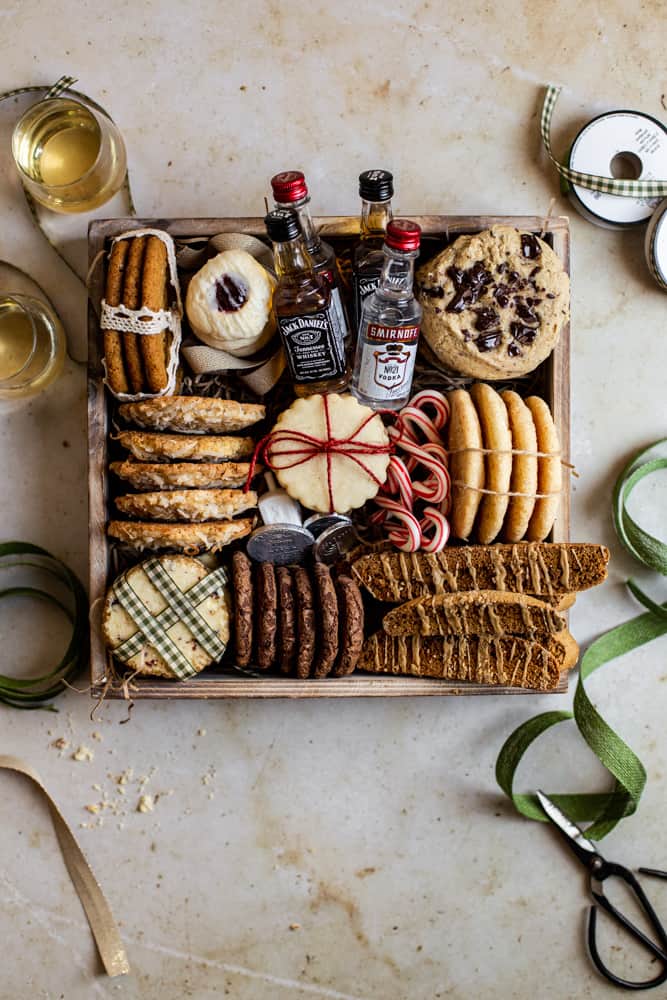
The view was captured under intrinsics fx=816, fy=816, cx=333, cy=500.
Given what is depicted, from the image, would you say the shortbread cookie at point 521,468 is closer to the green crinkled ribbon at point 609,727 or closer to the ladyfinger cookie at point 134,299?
the green crinkled ribbon at point 609,727

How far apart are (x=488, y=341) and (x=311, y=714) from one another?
37.7 inches

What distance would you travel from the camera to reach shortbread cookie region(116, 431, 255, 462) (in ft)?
5.42

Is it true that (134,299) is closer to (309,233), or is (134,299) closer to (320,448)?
(309,233)

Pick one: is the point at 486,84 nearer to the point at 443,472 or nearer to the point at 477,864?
the point at 443,472

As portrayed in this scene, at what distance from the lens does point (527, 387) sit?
1.88 m

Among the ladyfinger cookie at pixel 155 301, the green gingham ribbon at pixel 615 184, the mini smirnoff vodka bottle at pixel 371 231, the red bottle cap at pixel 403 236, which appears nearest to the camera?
the red bottle cap at pixel 403 236

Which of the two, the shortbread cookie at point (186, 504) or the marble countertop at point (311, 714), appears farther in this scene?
the marble countertop at point (311, 714)

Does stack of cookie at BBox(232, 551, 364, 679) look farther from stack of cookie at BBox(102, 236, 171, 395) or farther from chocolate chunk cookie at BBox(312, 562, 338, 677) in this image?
stack of cookie at BBox(102, 236, 171, 395)

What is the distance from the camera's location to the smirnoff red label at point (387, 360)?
161cm

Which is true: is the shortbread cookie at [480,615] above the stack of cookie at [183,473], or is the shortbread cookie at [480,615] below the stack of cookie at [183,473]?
below

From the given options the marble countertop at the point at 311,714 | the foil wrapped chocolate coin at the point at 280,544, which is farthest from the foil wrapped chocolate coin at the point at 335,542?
the marble countertop at the point at 311,714

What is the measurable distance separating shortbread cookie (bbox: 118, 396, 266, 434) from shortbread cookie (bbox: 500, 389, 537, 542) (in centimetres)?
53

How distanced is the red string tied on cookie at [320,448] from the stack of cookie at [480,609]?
215 millimetres

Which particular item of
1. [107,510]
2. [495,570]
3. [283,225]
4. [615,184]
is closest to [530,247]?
[615,184]
